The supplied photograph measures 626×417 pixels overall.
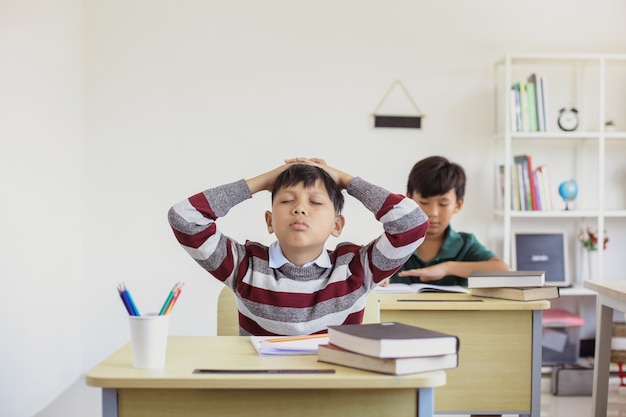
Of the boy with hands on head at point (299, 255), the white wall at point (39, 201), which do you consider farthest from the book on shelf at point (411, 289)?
the white wall at point (39, 201)

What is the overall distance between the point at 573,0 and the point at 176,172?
2.40m

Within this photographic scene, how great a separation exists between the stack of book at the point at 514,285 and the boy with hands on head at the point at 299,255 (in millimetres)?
648

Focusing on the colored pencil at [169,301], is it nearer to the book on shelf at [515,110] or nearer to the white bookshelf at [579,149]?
the book on shelf at [515,110]

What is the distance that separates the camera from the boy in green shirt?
3191 mm

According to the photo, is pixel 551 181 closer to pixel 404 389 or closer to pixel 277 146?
pixel 277 146

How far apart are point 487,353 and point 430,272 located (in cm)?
55

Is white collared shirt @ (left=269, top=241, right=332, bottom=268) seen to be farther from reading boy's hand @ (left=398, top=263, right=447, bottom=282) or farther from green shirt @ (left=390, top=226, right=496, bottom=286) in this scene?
green shirt @ (left=390, top=226, right=496, bottom=286)

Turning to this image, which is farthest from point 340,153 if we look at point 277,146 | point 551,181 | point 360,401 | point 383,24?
point 360,401

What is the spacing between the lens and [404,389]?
4.83ft

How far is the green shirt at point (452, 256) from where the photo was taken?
321 centimetres

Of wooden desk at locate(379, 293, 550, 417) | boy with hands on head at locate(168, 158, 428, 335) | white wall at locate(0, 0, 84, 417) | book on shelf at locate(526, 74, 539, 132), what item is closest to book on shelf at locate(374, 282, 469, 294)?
wooden desk at locate(379, 293, 550, 417)

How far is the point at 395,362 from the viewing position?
4.63 feet

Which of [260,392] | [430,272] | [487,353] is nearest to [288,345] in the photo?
[260,392]

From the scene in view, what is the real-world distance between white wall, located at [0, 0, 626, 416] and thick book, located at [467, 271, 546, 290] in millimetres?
2058
